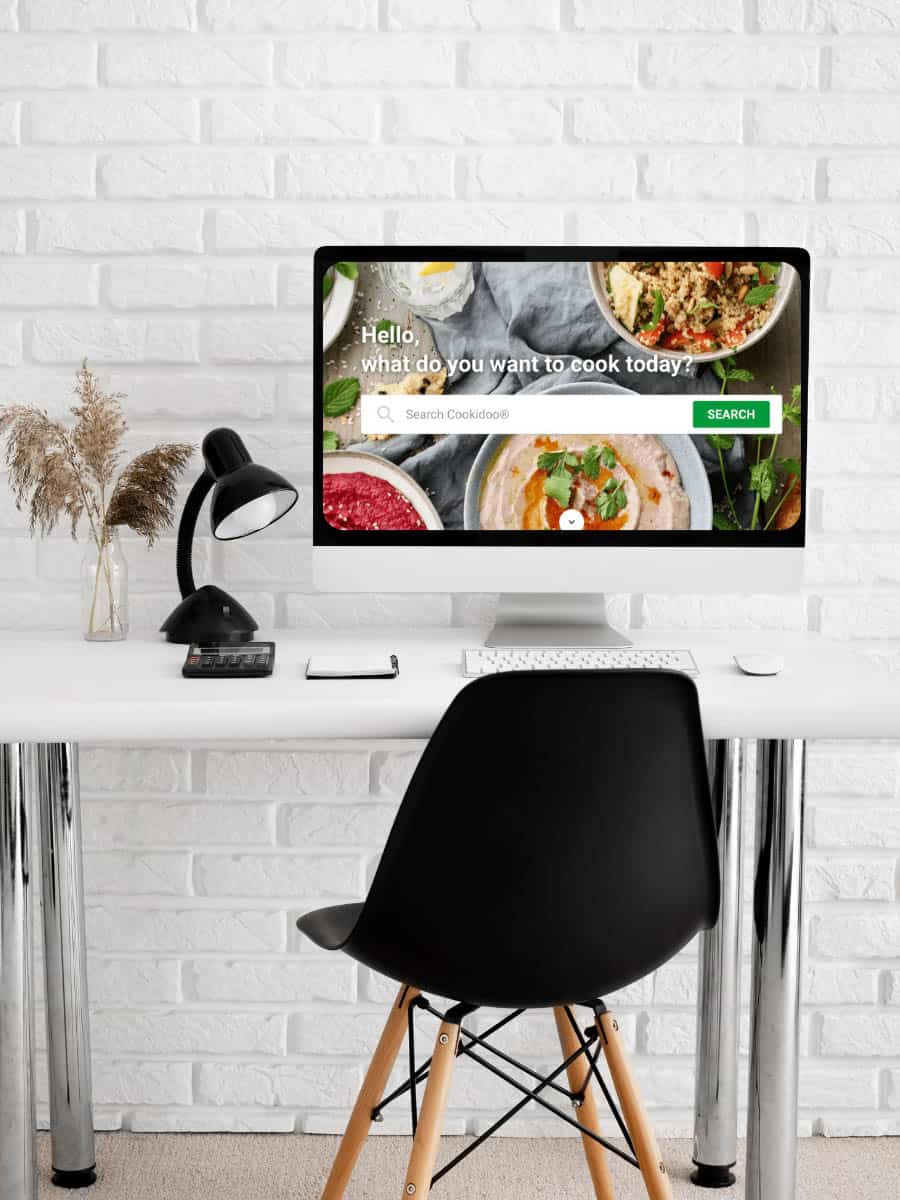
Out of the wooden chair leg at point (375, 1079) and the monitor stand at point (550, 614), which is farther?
the monitor stand at point (550, 614)

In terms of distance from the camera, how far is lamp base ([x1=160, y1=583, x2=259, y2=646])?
1.68 meters

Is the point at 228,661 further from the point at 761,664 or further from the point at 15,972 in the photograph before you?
the point at 761,664

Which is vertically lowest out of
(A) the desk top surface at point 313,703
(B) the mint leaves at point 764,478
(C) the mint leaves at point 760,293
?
(A) the desk top surface at point 313,703

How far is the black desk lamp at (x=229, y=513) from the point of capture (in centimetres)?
163

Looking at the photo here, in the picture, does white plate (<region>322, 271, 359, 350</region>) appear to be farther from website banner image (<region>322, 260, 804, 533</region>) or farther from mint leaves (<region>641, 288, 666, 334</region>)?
mint leaves (<region>641, 288, 666, 334</region>)

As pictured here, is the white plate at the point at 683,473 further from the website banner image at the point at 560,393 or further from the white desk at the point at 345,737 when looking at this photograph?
the white desk at the point at 345,737

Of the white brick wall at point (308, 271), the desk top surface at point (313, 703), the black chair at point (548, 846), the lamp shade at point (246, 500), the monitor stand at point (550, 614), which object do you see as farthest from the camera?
the white brick wall at point (308, 271)

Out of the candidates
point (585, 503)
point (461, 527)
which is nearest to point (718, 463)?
point (585, 503)

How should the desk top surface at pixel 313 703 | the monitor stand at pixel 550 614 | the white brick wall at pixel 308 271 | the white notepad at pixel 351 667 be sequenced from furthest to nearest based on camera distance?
the white brick wall at pixel 308 271 → the monitor stand at pixel 550 614 → the white notepad at pixel 351 667 → the desk top surface at pixel 313 703

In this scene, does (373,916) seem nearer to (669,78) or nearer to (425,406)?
(425,406)

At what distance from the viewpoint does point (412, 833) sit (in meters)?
1.16

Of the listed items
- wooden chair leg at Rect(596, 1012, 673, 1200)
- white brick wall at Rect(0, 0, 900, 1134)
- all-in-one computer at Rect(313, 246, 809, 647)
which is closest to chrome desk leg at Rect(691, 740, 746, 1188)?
white brick wall at Rect(0, 0, 900, 1134)

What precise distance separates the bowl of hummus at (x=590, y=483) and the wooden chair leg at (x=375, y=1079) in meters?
0.62

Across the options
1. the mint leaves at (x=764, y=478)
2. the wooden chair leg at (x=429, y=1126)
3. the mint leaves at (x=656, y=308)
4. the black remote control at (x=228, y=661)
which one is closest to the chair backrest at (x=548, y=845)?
the wooden chair leg at (x=429, y=1126)
